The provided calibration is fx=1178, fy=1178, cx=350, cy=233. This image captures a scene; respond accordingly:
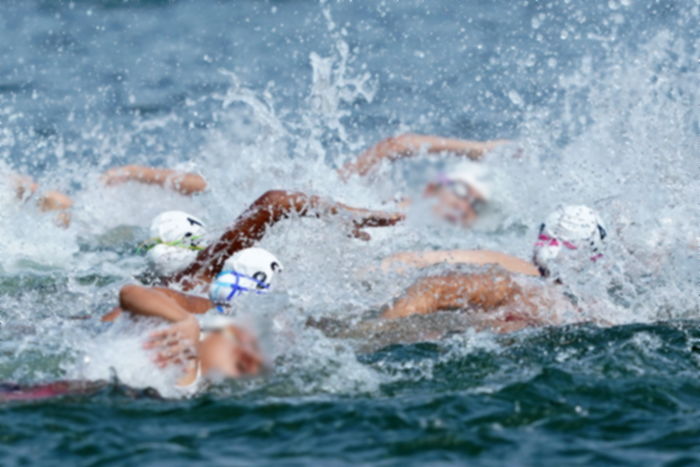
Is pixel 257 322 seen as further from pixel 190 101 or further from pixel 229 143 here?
pixel 190 101

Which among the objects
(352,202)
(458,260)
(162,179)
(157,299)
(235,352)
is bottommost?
(235,352)

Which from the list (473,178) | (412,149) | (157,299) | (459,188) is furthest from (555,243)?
(157,299)

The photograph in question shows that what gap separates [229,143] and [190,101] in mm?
2303

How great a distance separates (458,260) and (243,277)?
Result: 6.28 ft

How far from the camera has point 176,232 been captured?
8352 mm

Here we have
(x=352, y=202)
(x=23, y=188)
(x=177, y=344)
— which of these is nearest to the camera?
(x=177, y=344)

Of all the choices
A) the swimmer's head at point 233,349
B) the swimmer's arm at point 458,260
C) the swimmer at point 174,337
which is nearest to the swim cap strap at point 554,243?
the swimmer's arm at point 458,260

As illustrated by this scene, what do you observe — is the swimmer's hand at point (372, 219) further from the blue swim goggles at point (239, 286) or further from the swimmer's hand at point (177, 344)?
the swimmer's hand at point (177, 344)

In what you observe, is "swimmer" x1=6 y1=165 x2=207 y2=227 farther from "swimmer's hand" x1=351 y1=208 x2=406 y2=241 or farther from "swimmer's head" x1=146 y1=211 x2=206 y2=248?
"swimmer's hand" x1=351 y1=208 x2=406 y2=241

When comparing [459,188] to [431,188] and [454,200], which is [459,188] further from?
[431,188]

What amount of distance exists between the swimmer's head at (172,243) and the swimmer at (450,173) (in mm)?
1884

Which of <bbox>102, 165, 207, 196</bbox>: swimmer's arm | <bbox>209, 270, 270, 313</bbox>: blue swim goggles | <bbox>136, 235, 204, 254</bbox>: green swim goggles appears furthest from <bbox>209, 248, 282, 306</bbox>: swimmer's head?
<bbox>102, 165, 207, 196</bbox>: swimmer's arm

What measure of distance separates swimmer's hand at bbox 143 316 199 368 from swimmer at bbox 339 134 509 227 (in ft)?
6.08

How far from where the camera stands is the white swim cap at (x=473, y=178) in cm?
723
